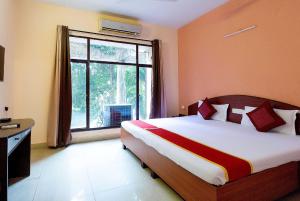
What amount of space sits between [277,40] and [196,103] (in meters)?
2.09

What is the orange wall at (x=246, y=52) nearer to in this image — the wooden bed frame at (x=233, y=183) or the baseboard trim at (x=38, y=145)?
the wooden bed frame at (x=233, y=183)

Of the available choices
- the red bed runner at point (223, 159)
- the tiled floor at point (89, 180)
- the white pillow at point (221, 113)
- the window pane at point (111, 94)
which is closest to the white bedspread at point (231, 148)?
the red bed runner at point (223, 159)

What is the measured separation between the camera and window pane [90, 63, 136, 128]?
14.0 feet

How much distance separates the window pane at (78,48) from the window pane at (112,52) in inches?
7.0

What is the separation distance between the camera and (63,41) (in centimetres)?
367

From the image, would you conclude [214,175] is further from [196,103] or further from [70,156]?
[196,103]

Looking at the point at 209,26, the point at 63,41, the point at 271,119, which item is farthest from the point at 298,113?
the point at 63,41

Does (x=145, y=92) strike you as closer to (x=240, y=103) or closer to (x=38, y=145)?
(x=240, y=103)

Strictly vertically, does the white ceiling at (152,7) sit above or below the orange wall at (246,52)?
above

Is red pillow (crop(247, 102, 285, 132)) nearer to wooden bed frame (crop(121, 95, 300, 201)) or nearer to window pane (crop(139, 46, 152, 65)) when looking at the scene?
wooden bed frame (crop(121, 95, 300, 201))

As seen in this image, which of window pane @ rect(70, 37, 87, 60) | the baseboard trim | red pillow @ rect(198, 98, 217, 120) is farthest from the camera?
window pane @ rect(70, 37, 87, 60)

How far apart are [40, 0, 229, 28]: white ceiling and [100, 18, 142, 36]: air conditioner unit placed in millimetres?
220

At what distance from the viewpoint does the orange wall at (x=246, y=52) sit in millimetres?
2654

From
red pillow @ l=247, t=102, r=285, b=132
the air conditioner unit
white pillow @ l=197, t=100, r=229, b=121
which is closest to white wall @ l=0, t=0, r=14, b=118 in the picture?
the air conditioner unit
